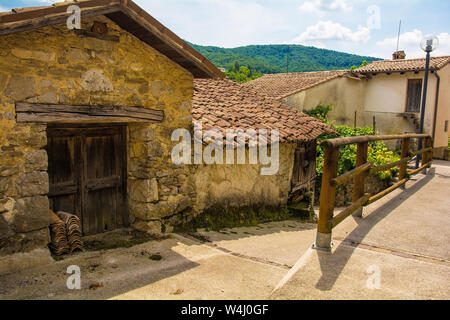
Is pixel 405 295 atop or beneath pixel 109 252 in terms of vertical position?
atop

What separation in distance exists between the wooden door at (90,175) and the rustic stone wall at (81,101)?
207 mm

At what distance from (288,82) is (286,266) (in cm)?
1430

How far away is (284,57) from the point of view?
245ft

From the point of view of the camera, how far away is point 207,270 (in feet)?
13.6

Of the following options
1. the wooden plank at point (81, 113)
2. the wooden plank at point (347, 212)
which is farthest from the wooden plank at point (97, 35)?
the wooden plank at point (347, 212)

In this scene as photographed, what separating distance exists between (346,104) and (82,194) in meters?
15.2

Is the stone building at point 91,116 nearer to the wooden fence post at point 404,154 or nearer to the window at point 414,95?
the wooden fence post at point 404,154

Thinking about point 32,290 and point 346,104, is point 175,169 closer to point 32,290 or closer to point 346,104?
point 32,290

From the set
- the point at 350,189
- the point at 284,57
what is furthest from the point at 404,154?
the point at 284,57

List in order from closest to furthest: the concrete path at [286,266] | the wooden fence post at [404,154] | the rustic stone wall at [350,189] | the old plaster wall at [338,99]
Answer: the concrete path at [286,266], the wooden fence post at [404,154], the rustic stone wall at [350,189], the old plaster wall at [338,99]

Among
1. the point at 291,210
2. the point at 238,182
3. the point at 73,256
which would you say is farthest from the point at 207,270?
the point at 291,210

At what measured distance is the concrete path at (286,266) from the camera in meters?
2.64

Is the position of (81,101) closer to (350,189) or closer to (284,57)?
(350,189)
